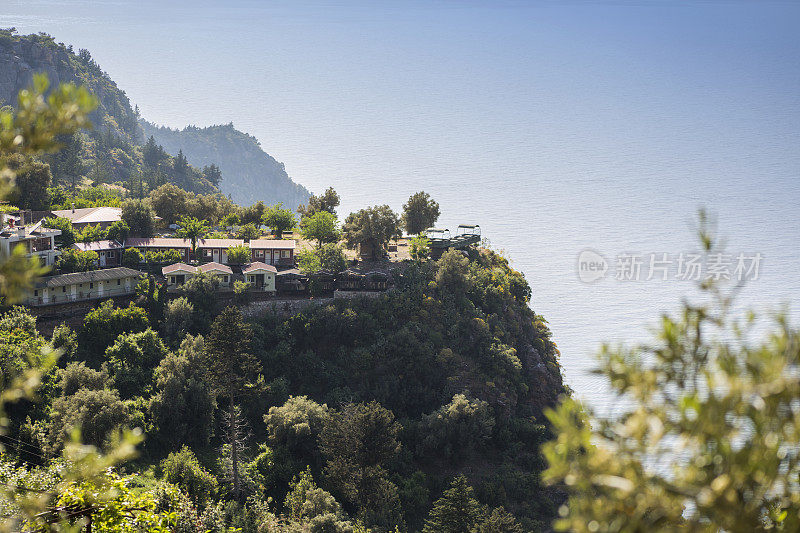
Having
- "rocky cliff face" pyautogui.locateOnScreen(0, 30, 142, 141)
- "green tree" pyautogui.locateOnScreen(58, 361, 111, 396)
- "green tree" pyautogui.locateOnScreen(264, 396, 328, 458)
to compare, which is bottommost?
"green tree" pyautogui.locateOnScreen(264, 396, 328, 458)

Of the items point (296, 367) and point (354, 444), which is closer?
point (354, 444)

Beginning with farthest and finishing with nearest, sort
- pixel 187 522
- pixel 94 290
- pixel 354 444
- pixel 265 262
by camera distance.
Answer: pixel 265 262
pixel 94 290
pixel 354 444
pixel 187 522

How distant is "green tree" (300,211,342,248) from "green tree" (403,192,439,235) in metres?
8.92

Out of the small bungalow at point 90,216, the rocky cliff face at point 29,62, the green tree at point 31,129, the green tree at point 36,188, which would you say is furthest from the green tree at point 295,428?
the rocky cliff face at point 29,62

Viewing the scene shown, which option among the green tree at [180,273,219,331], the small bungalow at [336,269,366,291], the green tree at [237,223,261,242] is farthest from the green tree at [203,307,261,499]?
the green tree at [237,223,261,242]

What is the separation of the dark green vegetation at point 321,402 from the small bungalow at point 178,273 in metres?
2.14

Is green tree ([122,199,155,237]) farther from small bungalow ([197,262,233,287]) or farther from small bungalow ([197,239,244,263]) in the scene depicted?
small bungalow ([197,262,233,287])

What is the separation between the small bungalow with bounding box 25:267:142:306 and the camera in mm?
49312

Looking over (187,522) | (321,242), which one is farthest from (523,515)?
(321,242)

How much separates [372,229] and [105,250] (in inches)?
1065

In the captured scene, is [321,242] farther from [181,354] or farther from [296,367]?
[181,354]

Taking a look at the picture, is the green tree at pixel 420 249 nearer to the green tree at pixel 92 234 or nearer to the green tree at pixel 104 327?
the green tree at pixel 104 327

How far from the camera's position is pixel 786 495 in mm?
5664

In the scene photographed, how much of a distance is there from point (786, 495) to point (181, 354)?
4716 centimetres
